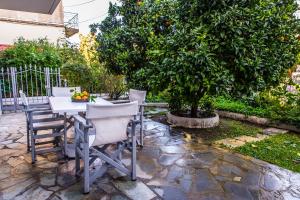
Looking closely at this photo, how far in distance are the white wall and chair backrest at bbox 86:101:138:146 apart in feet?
37.9

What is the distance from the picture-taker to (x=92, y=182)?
2.75m

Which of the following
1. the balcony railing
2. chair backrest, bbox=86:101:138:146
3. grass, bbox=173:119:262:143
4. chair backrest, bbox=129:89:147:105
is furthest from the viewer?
the balcony railing

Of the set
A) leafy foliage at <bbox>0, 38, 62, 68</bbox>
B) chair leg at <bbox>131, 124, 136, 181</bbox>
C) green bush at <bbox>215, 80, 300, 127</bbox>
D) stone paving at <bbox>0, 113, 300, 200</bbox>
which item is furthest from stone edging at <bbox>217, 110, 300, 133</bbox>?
leafy foliage at <bbox>0, 38, 62, 68</bbox>

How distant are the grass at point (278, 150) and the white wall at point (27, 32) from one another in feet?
39.8

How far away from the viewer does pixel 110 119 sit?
251cm

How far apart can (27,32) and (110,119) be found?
12.0 m

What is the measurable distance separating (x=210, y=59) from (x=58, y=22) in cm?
1144

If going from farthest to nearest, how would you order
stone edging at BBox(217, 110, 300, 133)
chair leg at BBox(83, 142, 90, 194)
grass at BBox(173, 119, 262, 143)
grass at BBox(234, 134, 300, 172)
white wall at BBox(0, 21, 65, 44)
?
1. white wall at BBox(0, 21, 65, 44)
2. stone edging at BBox(217, 110, 300, 133)
3. grass at BBox(173, 119, 262, 143)
4. grass at BBox(234, 134, 300, 172)
5. chair leg at BBox(83, 142, 90, 194)

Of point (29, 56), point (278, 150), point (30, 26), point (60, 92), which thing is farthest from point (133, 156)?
point (30, 26)

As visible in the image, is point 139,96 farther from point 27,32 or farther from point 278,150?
point 27,32

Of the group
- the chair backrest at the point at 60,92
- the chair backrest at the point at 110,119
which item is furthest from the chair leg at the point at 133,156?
the chair backrest at the point at 60,92

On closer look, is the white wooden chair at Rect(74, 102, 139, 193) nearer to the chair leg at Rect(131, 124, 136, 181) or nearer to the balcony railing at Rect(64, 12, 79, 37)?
the chair leg at Rect(131, 124, 136, 181)

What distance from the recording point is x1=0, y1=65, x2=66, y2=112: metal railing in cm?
718

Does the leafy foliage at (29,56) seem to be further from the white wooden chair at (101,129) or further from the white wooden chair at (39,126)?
the white wooden chair at (101,129)
